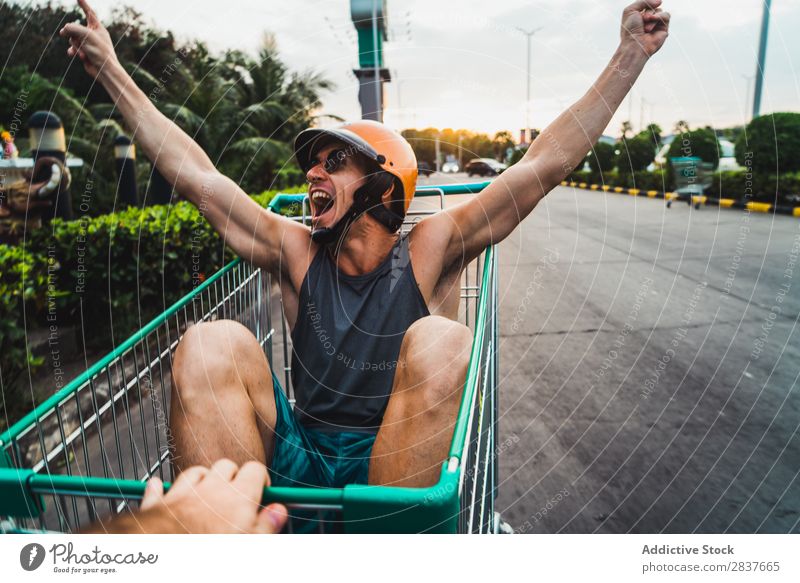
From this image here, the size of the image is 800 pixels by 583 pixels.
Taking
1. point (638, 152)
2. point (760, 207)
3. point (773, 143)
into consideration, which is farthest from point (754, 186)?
point (638, 152)

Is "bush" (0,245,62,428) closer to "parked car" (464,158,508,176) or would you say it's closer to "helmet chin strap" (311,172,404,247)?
"helmet chin strap" (311,172,404,247)

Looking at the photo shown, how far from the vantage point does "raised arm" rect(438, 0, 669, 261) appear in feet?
6.29

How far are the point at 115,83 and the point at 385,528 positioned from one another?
1.63 metres

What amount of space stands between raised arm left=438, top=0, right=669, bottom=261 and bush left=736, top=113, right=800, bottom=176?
35.7 ft

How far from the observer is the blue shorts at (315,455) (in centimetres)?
182

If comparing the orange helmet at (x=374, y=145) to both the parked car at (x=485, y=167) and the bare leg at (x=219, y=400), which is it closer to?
the parked car at (x=485, y=167)

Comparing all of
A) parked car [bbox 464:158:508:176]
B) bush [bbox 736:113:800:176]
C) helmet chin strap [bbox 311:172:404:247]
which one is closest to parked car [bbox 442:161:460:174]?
parked car [bbox 464:158:508:176]

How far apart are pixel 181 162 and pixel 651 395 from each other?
310cm

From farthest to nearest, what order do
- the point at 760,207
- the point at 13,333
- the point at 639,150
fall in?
the point at 639,150 → the point at 760,207 → the point at 13,333

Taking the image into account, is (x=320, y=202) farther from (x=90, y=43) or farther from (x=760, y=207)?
(x=760, y=207)

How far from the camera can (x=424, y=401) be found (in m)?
1.58

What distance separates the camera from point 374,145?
208cm

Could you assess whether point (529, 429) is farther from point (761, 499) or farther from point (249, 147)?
point (249, 147)

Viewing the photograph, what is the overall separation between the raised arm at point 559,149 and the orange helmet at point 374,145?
208 millimetres
